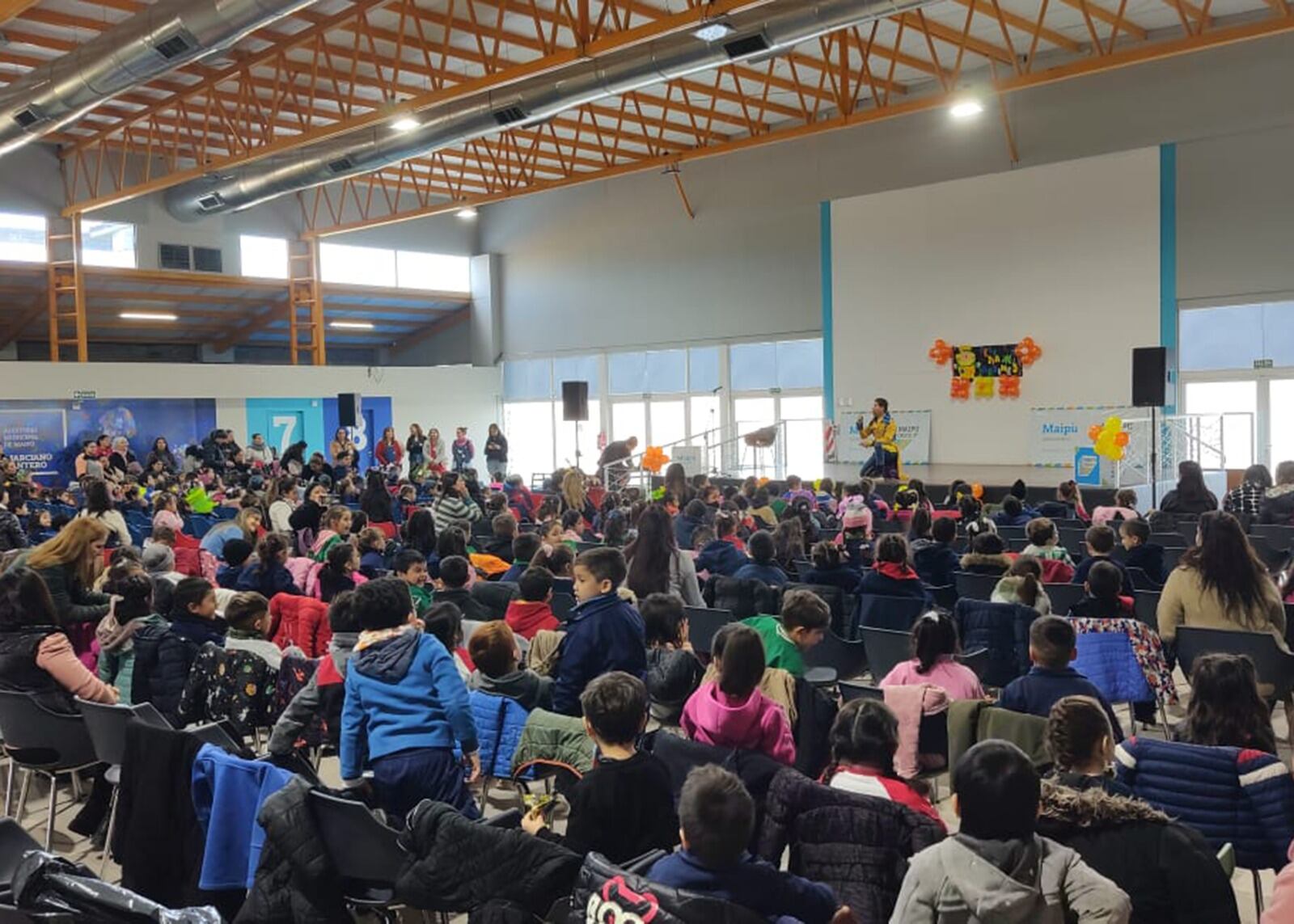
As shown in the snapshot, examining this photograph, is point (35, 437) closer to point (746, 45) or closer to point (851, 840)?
point (746, 45)

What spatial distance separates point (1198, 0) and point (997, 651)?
11556mm

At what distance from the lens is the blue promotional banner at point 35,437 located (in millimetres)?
16469

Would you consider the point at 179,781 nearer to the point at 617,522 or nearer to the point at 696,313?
the point at 617,522

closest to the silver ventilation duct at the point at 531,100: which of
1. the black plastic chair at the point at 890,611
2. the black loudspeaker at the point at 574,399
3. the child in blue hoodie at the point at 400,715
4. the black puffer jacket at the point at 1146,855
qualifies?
the black loudspeaker at the point at 574,399

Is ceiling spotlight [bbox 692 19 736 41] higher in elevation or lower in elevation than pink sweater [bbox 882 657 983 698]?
higher

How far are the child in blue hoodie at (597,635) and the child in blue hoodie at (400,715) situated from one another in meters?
0.56

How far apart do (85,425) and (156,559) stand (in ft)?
42.5

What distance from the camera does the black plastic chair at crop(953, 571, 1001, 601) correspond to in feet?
20.1

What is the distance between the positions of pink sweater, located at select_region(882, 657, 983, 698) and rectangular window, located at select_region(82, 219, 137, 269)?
17.7 meters

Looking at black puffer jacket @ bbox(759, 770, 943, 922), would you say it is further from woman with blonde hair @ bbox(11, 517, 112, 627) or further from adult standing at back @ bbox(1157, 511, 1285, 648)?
woman with blonde hair @ bbox(11, 517, 112, 627)

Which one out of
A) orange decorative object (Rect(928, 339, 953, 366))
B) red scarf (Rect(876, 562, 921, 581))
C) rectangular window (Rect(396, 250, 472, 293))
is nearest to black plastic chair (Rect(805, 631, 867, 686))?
red scarf (Rect(876, 562, 921, 581))

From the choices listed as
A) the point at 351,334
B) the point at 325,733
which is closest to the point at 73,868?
the point at 325,733

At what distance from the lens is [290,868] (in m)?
2.71

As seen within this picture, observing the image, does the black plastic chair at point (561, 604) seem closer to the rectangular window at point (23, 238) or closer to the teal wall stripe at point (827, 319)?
the teal wall stripe at point (827, 319)
